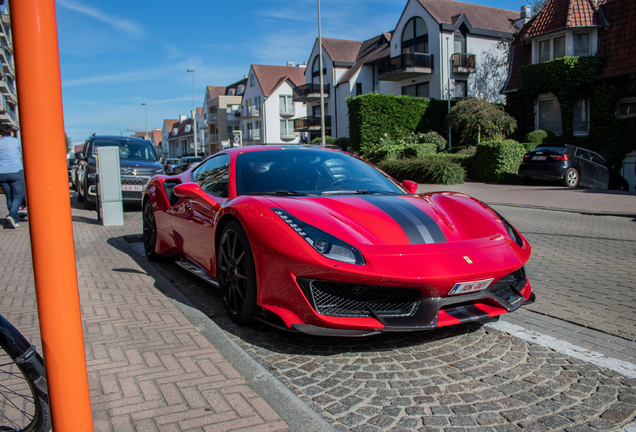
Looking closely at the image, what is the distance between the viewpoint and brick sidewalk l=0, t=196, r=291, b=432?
2.39 m

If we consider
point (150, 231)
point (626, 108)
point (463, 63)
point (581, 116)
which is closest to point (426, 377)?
point (150, 231)

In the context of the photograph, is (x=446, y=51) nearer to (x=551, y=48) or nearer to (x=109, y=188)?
(x=551, y=48)

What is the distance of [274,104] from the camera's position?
60.4 meters

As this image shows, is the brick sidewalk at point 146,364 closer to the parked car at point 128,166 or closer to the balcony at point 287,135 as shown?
the parked car at point 128,166

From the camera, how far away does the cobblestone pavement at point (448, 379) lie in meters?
2.43

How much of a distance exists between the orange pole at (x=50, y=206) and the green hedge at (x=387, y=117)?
1090 inches

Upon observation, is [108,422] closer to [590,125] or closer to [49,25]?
[49,25]

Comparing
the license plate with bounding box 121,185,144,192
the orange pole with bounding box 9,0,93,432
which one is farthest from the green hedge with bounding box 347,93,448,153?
the orange pole with bounding box 9,0,93,432

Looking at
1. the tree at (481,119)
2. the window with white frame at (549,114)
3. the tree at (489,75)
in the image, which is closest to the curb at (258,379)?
the tree at (481,119)

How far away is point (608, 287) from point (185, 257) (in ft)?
13.3

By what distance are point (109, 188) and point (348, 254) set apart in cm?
793

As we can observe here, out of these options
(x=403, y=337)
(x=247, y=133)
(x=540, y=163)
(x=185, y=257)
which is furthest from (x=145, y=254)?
(x=247, y=133)

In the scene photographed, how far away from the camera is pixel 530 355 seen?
319cm

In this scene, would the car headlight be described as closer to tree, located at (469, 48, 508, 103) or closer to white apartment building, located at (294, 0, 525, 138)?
white apartment building, located at (294, 0, 525, 138)
